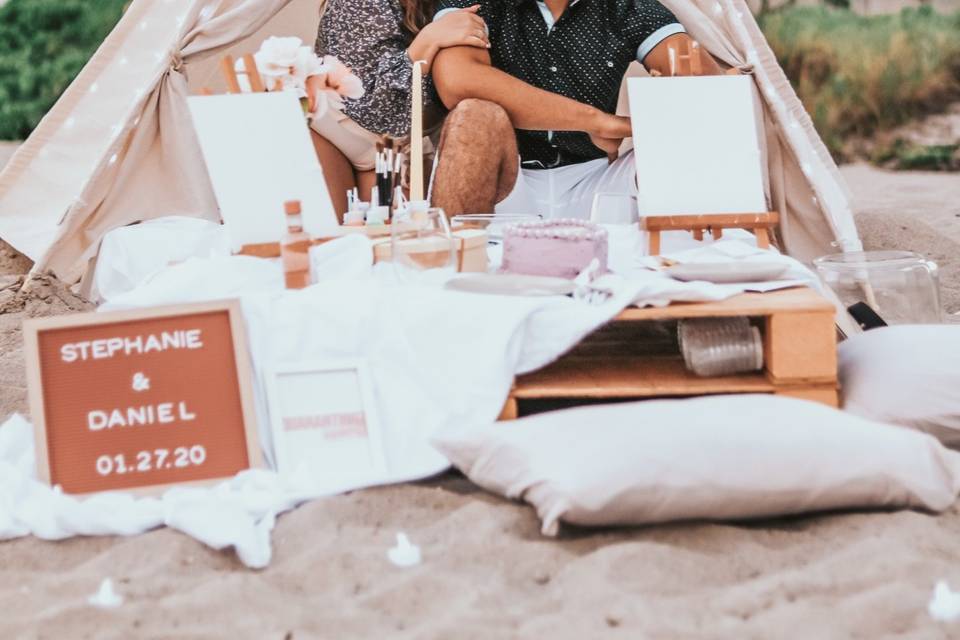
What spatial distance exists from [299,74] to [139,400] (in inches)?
37.4

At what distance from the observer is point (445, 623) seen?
1.30m

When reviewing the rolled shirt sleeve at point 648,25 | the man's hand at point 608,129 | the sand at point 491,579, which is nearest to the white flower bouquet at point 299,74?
the man's hand at point 608,129

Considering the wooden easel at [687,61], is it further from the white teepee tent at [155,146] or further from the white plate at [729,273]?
the white plate at [729,273]

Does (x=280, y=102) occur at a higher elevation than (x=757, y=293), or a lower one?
higher

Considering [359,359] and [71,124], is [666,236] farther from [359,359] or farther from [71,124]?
[71,124]

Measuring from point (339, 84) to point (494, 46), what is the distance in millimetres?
1192

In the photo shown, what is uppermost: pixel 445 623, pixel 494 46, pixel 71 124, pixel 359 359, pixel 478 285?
pixel 494 46

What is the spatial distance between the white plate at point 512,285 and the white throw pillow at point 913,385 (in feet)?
1.99

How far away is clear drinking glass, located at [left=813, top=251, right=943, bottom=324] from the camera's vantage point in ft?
9.20

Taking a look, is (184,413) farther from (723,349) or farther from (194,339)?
(723,349)

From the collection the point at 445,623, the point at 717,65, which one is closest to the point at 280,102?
the point at 445,623

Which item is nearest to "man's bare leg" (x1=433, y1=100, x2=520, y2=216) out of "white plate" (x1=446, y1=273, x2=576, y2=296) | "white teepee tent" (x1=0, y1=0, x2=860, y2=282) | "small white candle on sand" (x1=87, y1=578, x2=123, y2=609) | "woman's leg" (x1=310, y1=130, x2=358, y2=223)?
"woman's leg" (x1=310, y1=130, x2=358, y2=223)

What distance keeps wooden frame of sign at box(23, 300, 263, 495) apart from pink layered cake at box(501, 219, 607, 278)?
653 mm

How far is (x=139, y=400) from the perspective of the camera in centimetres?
177
